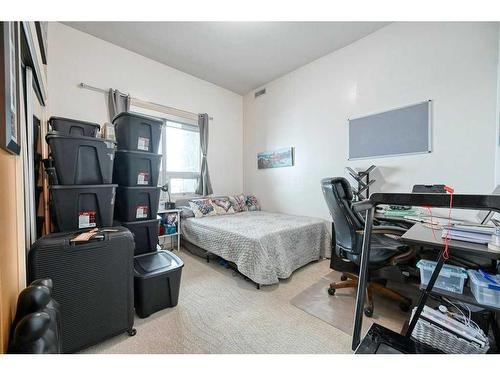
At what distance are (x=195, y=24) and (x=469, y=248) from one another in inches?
123

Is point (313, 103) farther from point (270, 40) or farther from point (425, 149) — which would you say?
point (425, 149)

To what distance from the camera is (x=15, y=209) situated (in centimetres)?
82

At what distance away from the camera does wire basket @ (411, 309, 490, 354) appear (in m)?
0.96

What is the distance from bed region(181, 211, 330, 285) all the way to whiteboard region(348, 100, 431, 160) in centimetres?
118

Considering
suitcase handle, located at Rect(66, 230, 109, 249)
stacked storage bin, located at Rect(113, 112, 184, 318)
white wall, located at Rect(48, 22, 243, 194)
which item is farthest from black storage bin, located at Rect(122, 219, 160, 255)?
white wall, located at Rect(48, 22, 243, 194)

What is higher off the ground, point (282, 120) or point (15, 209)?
point (282, 120)

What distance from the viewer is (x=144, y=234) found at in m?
1.85

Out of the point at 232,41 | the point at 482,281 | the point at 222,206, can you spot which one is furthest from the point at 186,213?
the point at 482,281

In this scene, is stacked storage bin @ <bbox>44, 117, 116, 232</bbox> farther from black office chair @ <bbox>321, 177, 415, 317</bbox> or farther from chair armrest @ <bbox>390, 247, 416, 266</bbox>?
chair armrest @ <bbox>390, 247, 416, 266</bbox>

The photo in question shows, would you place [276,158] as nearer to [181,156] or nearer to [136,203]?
[181,156]

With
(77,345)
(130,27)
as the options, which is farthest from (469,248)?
(130,27)

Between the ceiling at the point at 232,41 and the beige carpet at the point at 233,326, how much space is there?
303 centimetres

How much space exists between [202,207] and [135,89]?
2.03 m

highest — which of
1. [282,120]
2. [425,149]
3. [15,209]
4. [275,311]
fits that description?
[282,120]
